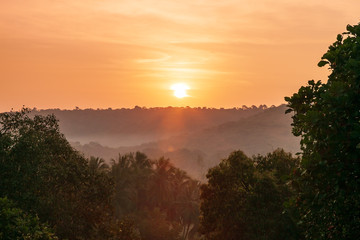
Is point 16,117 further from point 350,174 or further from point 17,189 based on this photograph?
point 350,174

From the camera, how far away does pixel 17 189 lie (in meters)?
27.1

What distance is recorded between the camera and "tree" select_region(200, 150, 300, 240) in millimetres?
35281

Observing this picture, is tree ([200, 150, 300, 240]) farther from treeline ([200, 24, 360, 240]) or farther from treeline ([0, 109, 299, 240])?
treeline ([200, 24, 360, 240])

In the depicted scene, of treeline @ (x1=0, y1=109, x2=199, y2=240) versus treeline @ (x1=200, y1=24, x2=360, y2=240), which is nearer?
treeline @ (x1=200, y1=24, x2=360, y2=240)

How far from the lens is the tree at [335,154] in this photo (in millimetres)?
11125

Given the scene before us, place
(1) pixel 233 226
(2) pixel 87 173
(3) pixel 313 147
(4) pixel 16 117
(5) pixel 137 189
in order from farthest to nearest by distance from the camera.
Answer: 1. (5) pixel 137 189
2. (1) pixel 233 226
3. (2) pixel 87 173
4. (4) pixel 16 117
5. (3) pixel 313 147

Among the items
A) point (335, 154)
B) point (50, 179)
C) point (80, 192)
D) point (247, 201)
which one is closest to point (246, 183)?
point (247, 201)

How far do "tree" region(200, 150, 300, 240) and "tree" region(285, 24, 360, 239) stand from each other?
21.4m

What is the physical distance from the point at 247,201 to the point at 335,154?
26513mm

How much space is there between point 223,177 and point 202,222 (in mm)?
4376

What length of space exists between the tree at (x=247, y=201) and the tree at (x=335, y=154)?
2143cm

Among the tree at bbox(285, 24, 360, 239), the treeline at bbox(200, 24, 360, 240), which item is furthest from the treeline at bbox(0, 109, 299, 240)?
the tree at bbox(285, 24, 360, 239)

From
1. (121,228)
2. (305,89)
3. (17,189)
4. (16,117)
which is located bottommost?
(121,228)

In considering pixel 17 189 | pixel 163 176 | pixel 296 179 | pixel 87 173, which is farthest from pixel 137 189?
pixel 296 179
